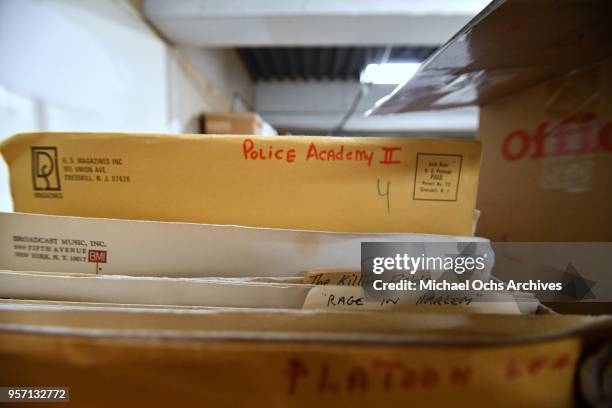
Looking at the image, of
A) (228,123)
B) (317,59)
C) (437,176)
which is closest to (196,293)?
(437,176)

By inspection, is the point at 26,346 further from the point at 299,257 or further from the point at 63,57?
the point at 63,57

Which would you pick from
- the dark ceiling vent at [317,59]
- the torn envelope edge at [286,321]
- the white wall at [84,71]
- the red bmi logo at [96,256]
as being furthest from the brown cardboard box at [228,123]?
the torn envelope edge at [286,321]

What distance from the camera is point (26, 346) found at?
225 mm

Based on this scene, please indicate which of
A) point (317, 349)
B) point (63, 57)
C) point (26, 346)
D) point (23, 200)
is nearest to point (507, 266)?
point (317, 349)

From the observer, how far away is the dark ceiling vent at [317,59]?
102 inches

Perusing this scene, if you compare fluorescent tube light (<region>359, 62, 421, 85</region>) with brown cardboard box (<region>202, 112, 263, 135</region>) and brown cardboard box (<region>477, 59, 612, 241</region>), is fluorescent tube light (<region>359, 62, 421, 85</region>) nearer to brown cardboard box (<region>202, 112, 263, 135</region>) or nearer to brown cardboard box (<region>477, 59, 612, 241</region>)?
brown cardboard box (<region>477, 59, 612, 241</region>)

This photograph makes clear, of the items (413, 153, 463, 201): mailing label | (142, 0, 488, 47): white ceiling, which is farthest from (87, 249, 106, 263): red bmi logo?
(142, 0, 488, 47): white ceiling

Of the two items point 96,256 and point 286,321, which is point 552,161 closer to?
point 286,321

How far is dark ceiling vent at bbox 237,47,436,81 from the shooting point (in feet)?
8.53

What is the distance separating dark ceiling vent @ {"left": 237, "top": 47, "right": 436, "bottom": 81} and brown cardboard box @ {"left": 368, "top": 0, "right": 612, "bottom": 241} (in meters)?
2.08

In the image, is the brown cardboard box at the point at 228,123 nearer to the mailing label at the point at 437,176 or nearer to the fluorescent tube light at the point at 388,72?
the fluorescent tube light at the point at 388,72

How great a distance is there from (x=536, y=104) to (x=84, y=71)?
1.36 metres

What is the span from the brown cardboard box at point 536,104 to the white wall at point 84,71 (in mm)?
960

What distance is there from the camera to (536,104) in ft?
1.93
